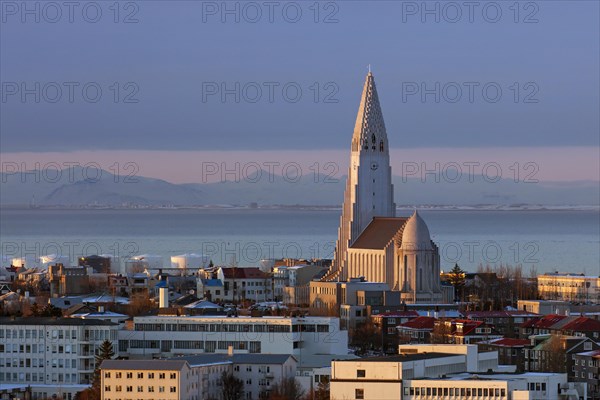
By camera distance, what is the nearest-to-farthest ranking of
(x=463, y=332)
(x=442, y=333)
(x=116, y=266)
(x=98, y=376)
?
(x=98, y=376)
(x=463, y=332)
(x=442, y=333)
(x=116, y=266)

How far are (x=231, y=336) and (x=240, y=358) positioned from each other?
752 centimetres

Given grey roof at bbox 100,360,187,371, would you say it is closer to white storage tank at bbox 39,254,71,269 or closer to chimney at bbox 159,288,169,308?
chimney at bbox 159,288,169,308

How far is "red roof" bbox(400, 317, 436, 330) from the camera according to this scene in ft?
309

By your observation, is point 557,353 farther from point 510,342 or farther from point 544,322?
point 544,322

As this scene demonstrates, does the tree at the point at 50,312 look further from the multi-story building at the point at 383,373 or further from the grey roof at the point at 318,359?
the multi-story building at the point at 383,373

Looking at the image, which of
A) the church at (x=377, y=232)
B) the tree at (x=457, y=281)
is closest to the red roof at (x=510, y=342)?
the church at (x=377, y=232)

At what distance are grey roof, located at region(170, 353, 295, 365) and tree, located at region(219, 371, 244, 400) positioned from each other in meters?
0.83

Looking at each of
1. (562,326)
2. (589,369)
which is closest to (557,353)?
(589,369)

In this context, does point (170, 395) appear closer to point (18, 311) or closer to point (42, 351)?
point (42, 351)

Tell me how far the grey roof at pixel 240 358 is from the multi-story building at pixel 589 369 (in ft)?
30.6

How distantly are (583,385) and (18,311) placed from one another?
32.6 metres

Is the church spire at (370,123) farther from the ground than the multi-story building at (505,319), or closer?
farther from the ground

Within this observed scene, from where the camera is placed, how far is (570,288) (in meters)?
130

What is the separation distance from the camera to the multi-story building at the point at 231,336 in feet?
264
